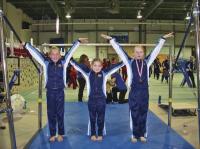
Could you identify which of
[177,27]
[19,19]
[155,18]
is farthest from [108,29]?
[19,19]

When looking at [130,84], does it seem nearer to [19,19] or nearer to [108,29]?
[19,19]

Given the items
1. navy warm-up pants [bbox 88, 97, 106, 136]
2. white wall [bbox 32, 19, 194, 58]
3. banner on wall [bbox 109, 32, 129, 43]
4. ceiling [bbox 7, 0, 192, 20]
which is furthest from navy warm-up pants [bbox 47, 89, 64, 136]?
banner on wall [bbox 109, 32, 129, 43]

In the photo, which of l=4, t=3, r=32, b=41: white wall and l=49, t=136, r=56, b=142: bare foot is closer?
l=49, t=136, r=56, b=142: bare foot

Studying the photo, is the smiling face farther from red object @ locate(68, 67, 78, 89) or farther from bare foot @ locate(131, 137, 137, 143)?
red object @ locate(68, 67, 78, 89)

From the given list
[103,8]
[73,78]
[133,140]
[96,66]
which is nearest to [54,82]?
[96,66]

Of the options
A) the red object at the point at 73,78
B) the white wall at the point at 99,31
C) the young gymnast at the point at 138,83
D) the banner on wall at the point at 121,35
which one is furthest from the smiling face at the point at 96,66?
the banner on wall at the point at 121,35

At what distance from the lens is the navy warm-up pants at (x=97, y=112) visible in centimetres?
572

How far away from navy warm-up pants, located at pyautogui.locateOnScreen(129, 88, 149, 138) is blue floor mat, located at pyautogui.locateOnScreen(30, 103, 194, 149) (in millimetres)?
234

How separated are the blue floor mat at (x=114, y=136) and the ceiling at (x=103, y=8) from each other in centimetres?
1273

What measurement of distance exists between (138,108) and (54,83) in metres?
1.41

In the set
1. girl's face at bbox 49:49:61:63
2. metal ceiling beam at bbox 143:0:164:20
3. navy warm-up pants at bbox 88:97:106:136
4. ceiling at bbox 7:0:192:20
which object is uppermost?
ceiling at bbox 7:0:192:20

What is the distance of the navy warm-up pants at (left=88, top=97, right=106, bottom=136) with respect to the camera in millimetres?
5719

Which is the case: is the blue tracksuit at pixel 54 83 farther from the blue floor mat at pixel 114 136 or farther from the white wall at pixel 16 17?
the white wall at pixel 16 17

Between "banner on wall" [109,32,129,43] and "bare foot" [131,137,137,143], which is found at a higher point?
"banner on wall" [109,32,129,43]
